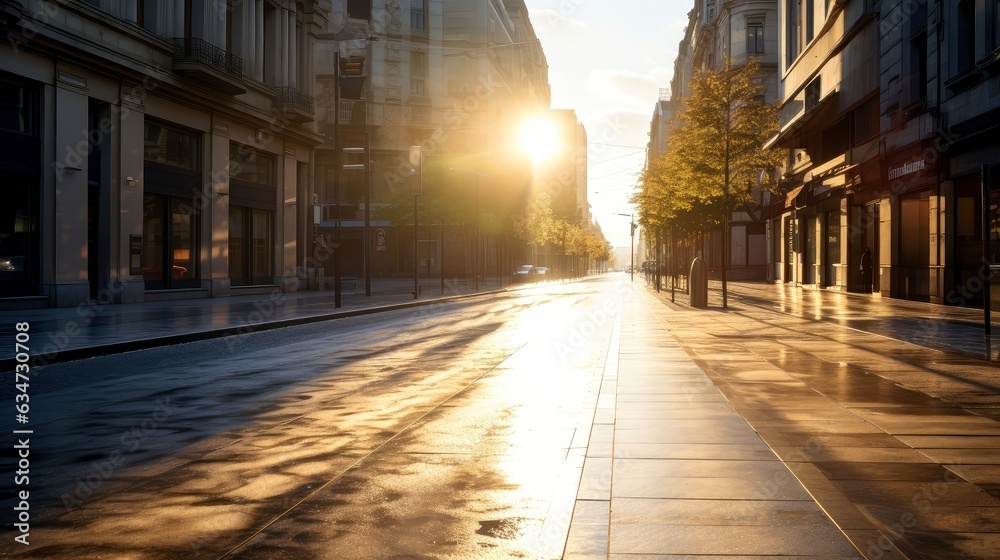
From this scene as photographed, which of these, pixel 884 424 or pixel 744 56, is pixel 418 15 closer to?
pixel 744 56

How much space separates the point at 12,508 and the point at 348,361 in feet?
26.0

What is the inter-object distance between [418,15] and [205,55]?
46.8m

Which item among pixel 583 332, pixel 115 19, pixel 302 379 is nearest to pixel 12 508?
pixel 302 379

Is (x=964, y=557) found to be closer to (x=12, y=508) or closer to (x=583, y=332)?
(x=12, y=508)

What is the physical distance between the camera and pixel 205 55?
97.9 ft

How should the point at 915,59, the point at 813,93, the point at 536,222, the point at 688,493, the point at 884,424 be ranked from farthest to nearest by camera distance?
the point at 536,222, the point at 813,93, the point at 915,59, the point at 884,424, the point at 688,493

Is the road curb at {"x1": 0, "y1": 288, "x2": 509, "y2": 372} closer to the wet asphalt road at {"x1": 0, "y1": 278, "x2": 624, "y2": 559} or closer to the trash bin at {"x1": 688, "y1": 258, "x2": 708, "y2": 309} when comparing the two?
the wet asphalt road at {"x1": 0, "y1": 278, "x2": 624, "y2": 559}

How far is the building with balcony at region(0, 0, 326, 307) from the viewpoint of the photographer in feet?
75.5

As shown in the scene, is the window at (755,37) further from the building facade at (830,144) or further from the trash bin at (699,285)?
the trash bin at (699,285)

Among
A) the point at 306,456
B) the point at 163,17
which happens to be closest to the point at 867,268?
the point at 163,17

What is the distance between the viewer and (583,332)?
1820 centimetres

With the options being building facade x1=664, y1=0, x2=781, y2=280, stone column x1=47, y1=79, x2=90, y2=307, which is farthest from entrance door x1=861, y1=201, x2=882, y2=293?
stone column x1=47, y1=79, x2=90, y2=307

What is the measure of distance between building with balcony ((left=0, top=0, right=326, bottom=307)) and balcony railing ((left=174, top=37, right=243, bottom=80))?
6 cm

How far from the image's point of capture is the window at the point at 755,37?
62906mm
